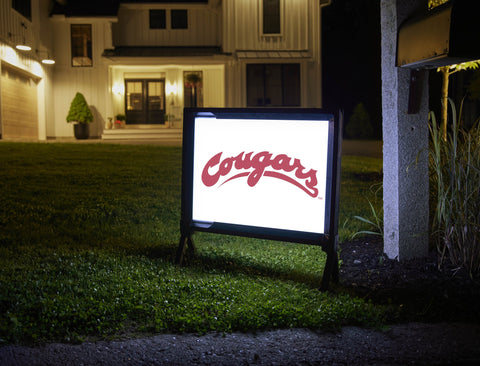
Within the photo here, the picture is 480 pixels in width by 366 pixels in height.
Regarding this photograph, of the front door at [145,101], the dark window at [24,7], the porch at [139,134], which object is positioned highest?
the dark window at [24,7]

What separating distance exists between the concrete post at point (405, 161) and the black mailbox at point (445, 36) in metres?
0.29

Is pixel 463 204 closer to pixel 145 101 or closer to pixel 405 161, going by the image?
pixel 405 161

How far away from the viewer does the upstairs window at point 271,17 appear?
25.4m

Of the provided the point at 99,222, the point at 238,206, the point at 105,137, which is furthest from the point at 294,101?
the point at 238,206

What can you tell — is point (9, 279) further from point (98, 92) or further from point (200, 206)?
point (98, 92)

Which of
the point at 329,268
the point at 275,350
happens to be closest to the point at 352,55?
the point at 329,268

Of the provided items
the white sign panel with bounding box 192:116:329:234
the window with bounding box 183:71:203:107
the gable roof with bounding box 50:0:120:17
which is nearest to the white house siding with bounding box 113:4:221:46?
the gable roof with bounding box 50:0:120:17

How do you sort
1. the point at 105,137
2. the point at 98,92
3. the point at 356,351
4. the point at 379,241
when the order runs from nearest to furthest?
the point at 356,351 → the point at 379,241 → the point at 105,137 → the point at 98,92

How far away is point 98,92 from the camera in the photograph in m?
25.5

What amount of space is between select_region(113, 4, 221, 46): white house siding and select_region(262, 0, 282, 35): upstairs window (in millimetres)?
2589

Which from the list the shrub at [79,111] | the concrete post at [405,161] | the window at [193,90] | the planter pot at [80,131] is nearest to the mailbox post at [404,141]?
the concrete post at [405,161]

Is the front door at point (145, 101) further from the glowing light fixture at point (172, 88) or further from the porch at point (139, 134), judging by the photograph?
Answer: the porch at point (139, 134)

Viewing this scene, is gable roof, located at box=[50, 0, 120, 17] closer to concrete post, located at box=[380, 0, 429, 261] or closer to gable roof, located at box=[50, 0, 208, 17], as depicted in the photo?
gable roof, located at box=[50, 0, 208, 17]

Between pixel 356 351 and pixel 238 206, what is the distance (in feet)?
5.88
